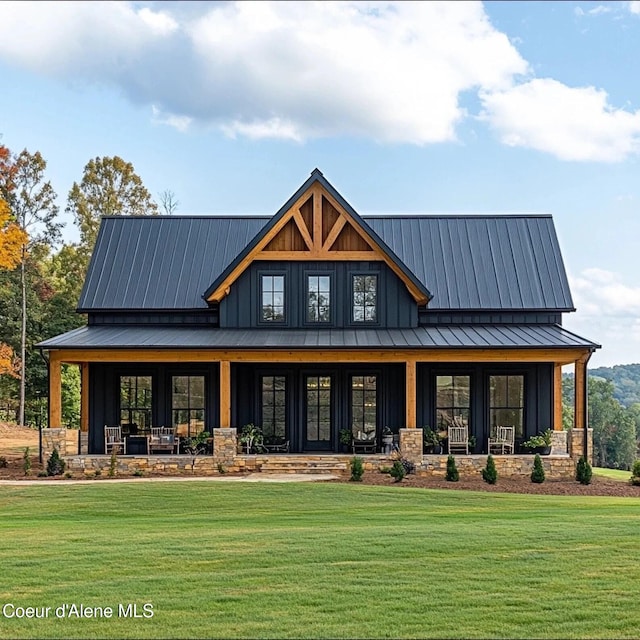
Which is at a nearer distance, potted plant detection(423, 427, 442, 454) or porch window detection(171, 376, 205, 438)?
potted plant detection(423, 427, 442, 454)

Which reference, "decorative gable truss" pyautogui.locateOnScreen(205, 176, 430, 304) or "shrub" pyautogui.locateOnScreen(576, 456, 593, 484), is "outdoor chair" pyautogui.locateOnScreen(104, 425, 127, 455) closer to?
"decorative gable truss" pyautogui.locateOnScreen(205, 176, 430, 304)

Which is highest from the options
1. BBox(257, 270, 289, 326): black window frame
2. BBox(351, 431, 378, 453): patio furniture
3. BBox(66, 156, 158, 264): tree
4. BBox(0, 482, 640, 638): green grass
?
BBox(66, 156, 158, 264): tree

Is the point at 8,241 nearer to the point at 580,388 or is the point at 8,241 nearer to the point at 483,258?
the point at 483,258

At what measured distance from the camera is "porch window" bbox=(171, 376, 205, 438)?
74.9 feet

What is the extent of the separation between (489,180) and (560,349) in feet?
54.4

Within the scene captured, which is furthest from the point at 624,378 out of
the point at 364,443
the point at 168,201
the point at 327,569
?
the point at 327,569

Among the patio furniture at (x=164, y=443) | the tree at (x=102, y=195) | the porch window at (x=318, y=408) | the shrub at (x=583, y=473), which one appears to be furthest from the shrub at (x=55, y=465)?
the tree at (x=102, y=195)

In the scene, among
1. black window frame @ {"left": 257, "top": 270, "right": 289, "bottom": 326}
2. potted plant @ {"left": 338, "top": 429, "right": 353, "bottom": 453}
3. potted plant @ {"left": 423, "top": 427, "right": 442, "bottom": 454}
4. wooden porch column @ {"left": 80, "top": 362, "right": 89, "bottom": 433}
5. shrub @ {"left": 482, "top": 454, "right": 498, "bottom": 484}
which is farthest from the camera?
black window frame @ {"left": 257, "top": 270, "right": 289, "bottom": 326}

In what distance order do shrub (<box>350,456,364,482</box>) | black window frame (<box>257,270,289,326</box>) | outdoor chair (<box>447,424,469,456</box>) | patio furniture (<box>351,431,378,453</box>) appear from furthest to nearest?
1. black window frame (<box>257,270,289,326</box>)
2. patio furniture (<box>351,431,378,453</box>)
3. outdoor chair (<box>447,424,469,456</box>)
4. shrub (<box>350,456,364,482</box>)

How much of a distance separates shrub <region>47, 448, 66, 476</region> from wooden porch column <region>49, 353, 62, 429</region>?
1163 mm

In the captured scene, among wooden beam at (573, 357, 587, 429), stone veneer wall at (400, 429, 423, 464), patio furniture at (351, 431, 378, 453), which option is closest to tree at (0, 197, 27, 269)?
patio furniture at (351, 431, 378, 453)

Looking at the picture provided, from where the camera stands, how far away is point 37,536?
11812 mm

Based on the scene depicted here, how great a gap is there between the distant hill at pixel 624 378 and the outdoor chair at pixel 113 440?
373ft

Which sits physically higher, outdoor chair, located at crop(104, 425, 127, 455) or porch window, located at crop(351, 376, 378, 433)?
porch window, located at crop(351, 376, 378, 433)
